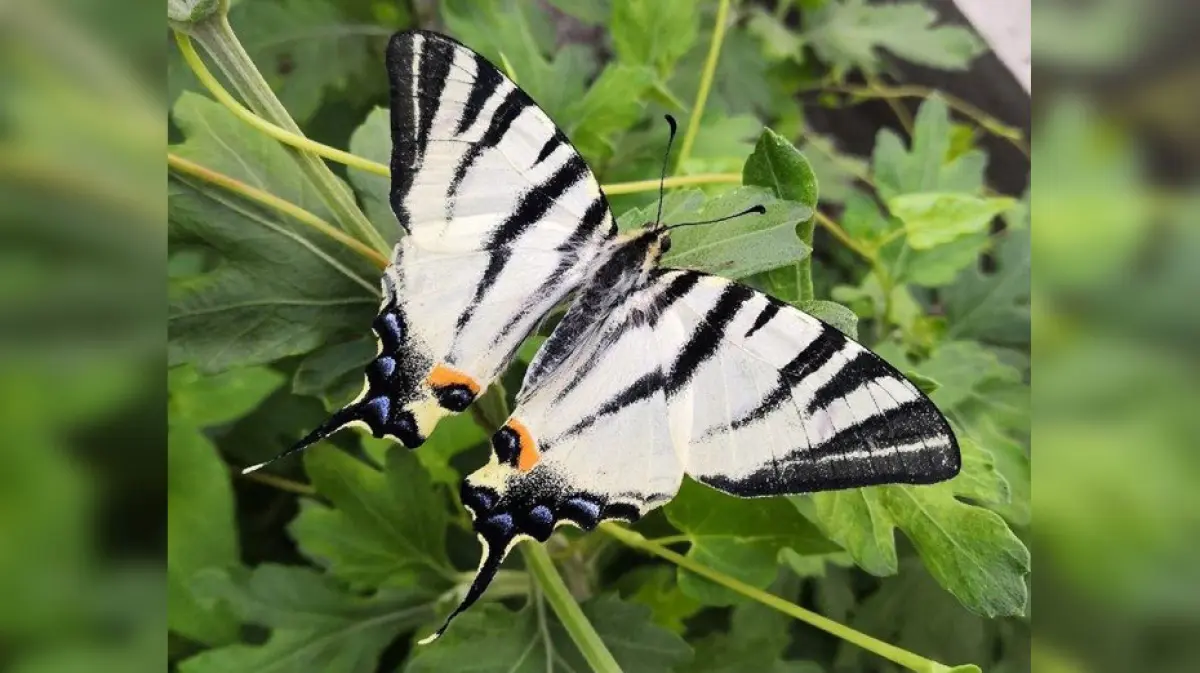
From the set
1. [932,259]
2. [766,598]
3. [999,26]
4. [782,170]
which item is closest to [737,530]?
[766,598]

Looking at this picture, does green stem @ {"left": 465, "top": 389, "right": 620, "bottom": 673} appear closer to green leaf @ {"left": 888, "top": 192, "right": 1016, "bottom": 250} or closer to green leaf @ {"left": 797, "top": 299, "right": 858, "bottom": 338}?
green leaf @ {"left": 797, "top": 299, "right": 858, "bottom": 338}

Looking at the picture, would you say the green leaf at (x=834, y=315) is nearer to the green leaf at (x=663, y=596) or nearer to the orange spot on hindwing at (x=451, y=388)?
the orange spot on hindwing at (x=451, y=388)

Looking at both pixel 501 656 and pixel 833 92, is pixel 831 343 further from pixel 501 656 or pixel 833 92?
pixel 833 92

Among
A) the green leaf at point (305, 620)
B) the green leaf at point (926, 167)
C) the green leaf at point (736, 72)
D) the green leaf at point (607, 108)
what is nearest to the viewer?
the green leaf at point (305, 620)

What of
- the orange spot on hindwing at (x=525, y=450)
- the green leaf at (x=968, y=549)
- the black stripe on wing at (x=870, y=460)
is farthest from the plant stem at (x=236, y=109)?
the green leaf at (x=968, y=549)

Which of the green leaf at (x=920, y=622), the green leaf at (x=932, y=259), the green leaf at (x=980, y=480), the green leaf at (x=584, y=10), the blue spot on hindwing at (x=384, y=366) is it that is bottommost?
the green leaf at (x=920, y=622)

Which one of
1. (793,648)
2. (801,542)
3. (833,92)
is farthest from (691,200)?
(833,92)
